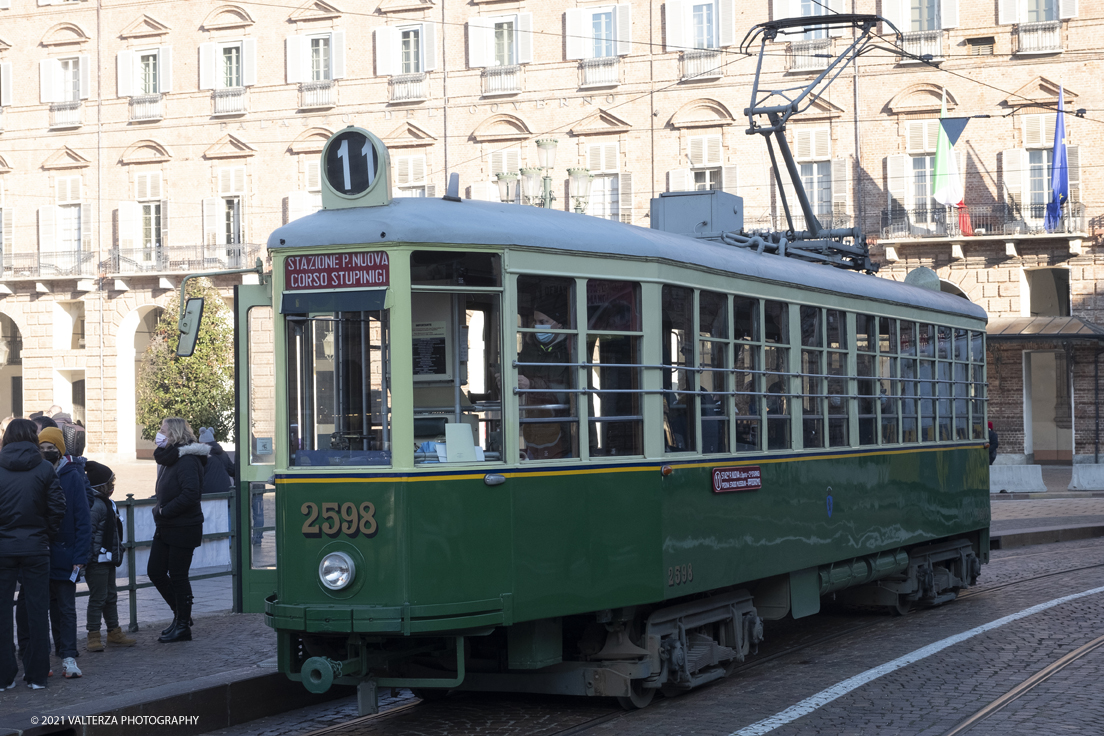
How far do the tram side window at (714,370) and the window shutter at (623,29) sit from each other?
28.4 metres

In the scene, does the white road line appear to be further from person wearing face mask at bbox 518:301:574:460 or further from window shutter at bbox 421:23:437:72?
window shutter at bbox 421:23:437:72

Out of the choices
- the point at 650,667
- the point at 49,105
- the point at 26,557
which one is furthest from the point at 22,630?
the point at 49,105

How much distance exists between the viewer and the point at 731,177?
35.7m

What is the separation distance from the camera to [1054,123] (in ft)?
109

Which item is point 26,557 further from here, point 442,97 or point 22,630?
point 442,97

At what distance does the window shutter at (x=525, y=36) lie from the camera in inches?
1460

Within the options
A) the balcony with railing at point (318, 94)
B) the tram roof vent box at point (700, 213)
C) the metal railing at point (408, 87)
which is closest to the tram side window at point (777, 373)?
the tram roof vent box at point (700, 213)

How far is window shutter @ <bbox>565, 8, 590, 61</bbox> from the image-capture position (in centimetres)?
3653

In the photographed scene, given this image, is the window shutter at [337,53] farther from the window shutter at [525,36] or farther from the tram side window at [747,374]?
the tram side window at [747,374]

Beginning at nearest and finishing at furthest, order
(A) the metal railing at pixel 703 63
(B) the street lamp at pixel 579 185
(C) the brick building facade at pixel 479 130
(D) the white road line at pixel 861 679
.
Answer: (D) the white road line at pixel 861 679 → (B) the street lamp at pixel 579 185 → (C) the brick building facade at pixel 479 130 → (A) the metal railing at pixel 703 63

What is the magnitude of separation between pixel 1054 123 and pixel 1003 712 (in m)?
28.3

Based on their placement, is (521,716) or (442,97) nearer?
(521,716)

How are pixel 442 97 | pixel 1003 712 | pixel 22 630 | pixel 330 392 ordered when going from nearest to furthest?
1. pixel 330 392
2. pixel 1003 712
3. pixel 22 630
4. pixel 442 97

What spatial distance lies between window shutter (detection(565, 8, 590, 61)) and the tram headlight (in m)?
31.0
